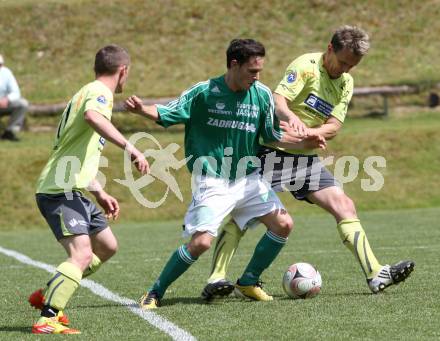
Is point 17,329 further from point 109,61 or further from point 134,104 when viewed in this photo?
point 109,61

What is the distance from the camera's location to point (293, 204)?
1852 cm

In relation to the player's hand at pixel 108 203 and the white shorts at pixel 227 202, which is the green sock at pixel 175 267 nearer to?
the white shorts at pixel 227 202

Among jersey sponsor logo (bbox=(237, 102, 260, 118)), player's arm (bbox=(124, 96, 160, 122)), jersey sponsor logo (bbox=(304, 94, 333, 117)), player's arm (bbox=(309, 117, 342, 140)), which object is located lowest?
player's arm (bbox=(309, 117, 342, 140))

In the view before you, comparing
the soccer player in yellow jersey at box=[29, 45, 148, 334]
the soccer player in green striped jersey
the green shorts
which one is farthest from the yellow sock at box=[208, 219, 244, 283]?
the green shorts

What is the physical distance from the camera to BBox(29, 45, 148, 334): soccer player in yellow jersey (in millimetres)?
6070

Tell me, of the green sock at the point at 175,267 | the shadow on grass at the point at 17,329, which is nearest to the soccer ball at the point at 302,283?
the green sock at the point at 175,267

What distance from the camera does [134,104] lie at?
662 cm

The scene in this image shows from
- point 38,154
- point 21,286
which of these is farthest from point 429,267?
point 38,154

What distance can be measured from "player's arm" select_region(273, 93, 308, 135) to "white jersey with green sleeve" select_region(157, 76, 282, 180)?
16 centimetres

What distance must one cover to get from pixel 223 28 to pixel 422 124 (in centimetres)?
803

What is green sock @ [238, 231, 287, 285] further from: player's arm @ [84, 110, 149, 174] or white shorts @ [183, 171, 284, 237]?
player's arm @ [84, 110, 149, 174]

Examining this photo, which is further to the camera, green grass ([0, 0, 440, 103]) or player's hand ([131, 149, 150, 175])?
green grass ([0, 0, 440, 103])

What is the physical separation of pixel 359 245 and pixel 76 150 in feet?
8.03

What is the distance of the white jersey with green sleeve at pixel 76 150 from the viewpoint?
623 centimetres
